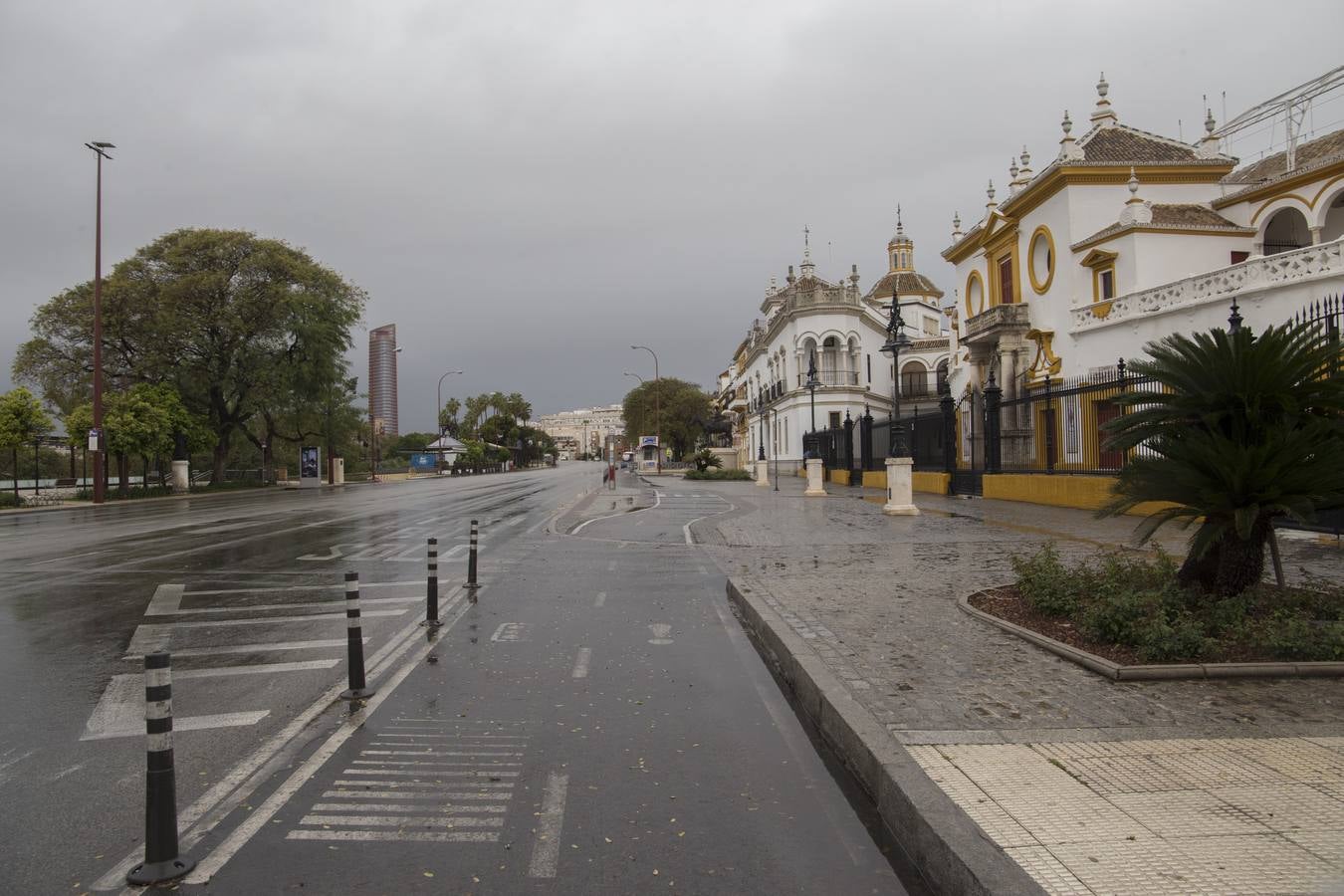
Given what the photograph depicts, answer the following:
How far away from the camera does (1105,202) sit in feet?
105

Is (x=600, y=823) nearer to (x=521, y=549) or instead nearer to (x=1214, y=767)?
(x=1214, y=767)

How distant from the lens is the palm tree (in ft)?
20.7

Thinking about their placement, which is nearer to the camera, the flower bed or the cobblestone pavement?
the cobblestone pavement

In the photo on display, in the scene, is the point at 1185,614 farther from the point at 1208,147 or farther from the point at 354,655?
the point at 1208,147

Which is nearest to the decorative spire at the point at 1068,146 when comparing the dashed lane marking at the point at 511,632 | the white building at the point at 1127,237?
the white building at the point at 1127,237

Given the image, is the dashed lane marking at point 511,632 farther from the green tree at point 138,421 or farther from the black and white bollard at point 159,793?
the green tree at point 138,421

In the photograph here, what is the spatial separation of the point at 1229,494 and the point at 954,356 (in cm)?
4030

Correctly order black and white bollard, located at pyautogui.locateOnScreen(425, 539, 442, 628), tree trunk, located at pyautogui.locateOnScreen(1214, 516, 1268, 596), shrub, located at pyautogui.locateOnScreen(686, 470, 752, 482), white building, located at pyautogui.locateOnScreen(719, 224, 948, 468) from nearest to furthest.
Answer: tree trunk, located at pyautogui.locateOnScreen(1214, 516, 1268, 596) → black and white bollard, located at pyautogui.locateOnScreen(425, 539, 442, 628) → shrub, located at pyautogui.locateOnScreen(686, 470, 752, 482) → white building, located at pyautogui.locateOnScreen(719, 224, 948, 468)

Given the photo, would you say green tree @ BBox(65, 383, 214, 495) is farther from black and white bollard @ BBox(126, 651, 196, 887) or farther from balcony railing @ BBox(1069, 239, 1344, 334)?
balcony railing @ BBox(1069, 239, 1344, 334)

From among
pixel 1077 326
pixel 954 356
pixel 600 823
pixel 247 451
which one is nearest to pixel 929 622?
pixel 600 823

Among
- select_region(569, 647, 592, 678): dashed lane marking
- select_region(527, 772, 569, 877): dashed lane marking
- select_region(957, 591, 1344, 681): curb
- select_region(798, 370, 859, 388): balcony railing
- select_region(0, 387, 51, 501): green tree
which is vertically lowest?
select_region(527, 772, 569, 877): dashed lane marking

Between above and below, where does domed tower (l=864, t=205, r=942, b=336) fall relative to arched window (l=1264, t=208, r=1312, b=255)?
above

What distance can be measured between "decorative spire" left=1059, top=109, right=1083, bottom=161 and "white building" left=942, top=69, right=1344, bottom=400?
79 millimetres

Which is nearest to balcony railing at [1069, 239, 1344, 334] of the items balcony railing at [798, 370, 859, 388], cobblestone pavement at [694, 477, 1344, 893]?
cobblestone pavement at [694, 477, 1344, 893]
